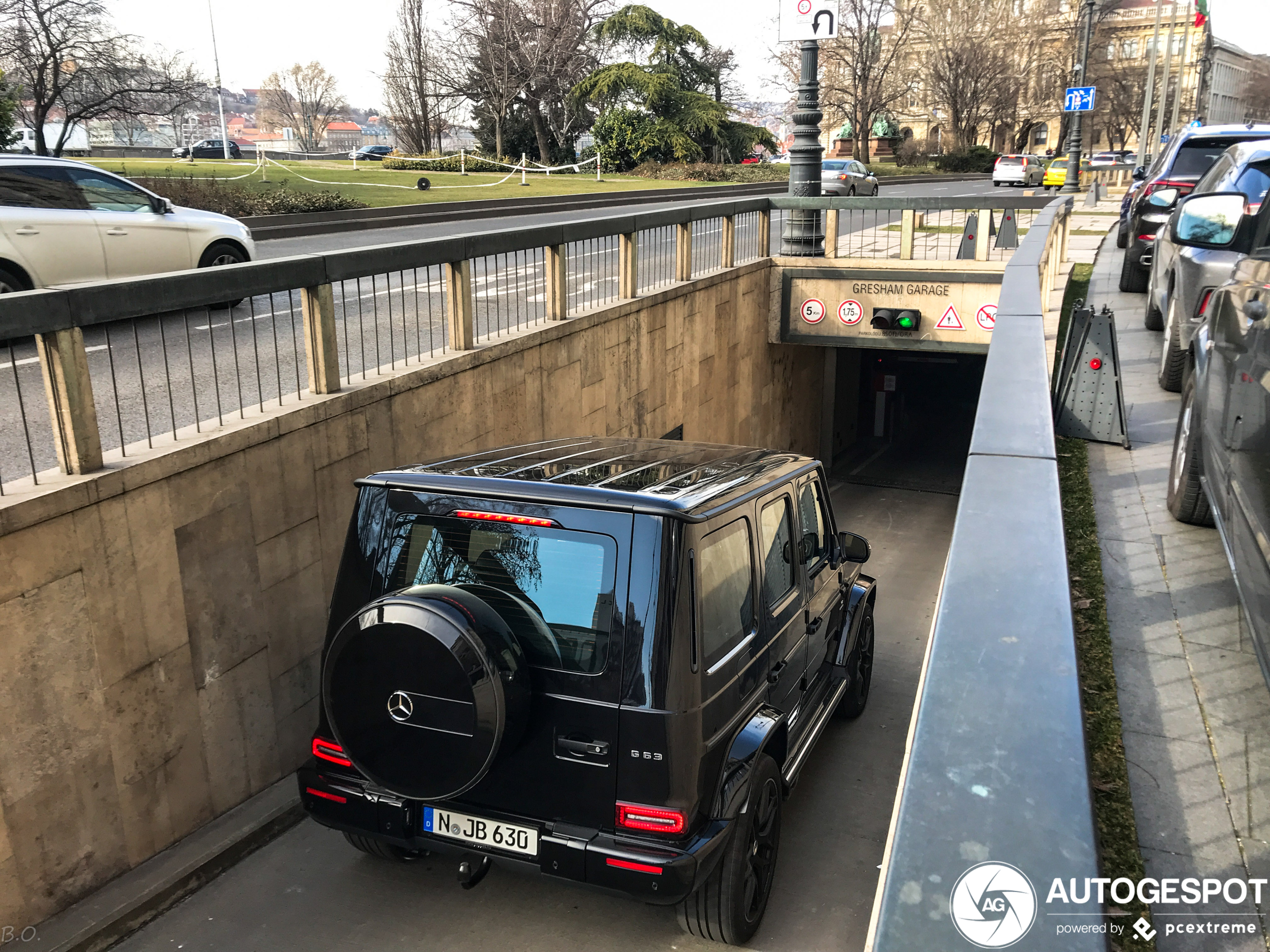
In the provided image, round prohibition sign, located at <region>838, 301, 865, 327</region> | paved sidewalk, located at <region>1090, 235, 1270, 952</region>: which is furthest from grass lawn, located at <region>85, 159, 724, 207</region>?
paved sidewalk, located at <region>1090, 235, 1270, 952</region>

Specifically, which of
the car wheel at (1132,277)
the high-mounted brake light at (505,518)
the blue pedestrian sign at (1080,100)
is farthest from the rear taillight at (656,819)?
the blue pedestrian sign at (1080,100)

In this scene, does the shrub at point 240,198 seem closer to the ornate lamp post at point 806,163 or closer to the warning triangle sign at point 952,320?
the ornate lamp post at point 806,163

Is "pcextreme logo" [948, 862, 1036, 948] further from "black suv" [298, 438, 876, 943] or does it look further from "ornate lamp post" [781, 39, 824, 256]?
"ornate lamp post" [781, 39, 824, 256]

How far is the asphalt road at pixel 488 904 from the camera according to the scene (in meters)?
4.87

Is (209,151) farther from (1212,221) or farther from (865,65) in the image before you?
(1212,221)

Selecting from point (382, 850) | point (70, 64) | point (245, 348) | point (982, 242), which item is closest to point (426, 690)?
point (382, 850)

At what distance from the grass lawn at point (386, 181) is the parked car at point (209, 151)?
1463 cm

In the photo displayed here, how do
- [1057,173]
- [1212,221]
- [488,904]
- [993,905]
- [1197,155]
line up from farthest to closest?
[1057,173] < [1197,155] < [1212,221] < [488,904] < [993,905]

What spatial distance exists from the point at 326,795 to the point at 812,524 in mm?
3066

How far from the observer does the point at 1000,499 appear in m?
2.18

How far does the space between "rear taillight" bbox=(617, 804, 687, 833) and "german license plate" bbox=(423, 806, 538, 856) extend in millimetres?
437

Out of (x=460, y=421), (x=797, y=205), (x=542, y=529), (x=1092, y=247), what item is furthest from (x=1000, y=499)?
(x=1092, y=247)

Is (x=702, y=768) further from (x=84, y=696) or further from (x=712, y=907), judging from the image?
(x=84, y=696)

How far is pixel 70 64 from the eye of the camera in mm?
25453
